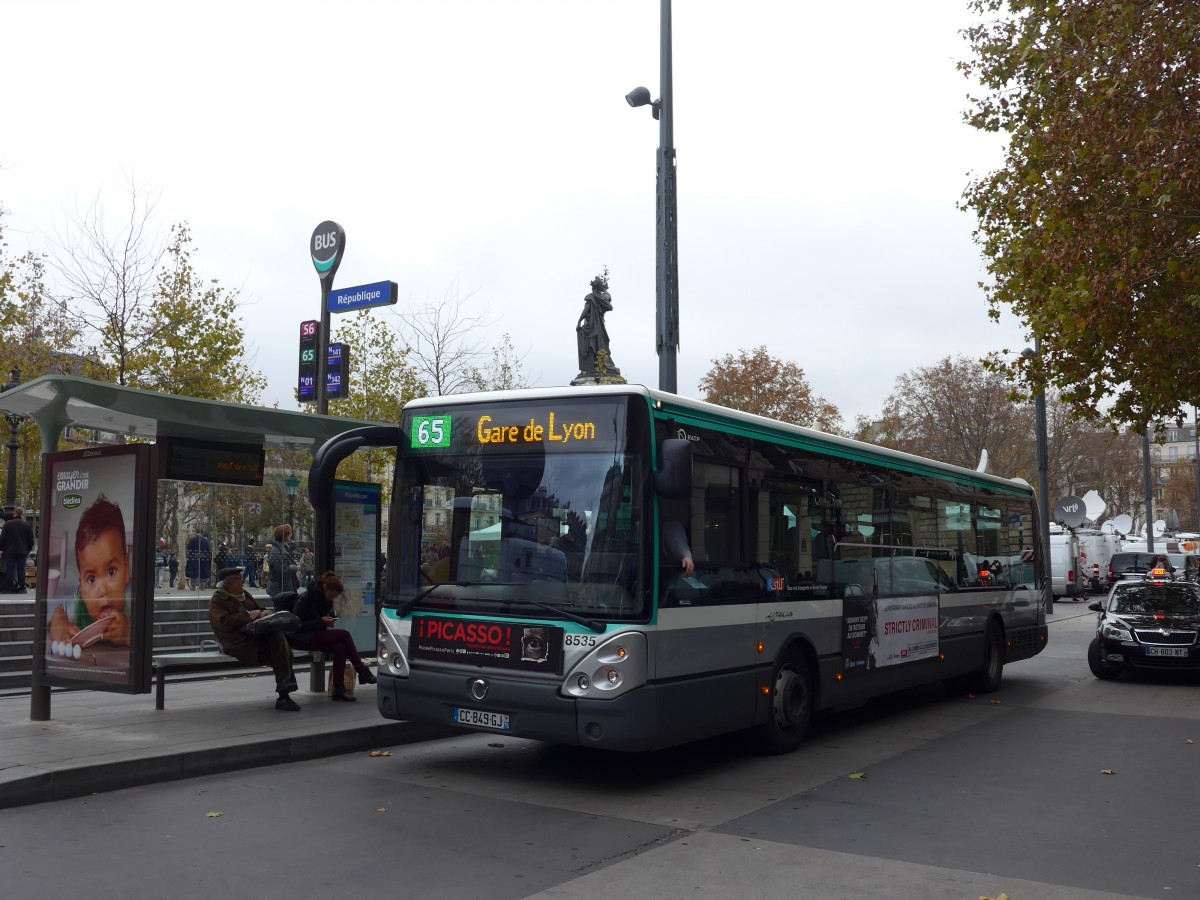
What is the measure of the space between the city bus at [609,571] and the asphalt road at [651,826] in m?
0.58

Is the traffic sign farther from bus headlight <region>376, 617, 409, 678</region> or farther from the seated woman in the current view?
bus headlight <region>376, 617, 409, 678</region>

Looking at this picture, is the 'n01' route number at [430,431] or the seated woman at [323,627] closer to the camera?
the 'n01' route number at [430,431]

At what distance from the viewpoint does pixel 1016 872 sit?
6082mm

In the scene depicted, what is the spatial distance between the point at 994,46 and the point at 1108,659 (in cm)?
953

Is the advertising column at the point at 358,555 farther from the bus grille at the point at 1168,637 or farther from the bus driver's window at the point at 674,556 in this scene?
the bus grille at the point at 1168,637

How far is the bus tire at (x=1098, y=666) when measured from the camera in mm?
16203

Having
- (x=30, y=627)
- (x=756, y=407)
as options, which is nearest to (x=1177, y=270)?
(x=30, y=627)

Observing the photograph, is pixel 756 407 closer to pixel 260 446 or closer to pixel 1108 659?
pixel 1108 659

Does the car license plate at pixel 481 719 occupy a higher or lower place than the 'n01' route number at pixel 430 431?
lower

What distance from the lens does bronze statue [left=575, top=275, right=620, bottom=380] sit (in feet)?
80.4

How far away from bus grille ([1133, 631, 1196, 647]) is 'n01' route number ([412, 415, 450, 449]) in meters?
11.2

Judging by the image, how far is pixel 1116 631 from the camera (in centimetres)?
1582

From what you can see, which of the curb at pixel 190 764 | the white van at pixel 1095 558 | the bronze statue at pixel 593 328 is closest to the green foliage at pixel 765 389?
the white van at pixel 1095 558

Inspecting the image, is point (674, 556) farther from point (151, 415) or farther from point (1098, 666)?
point (1098, 666)
